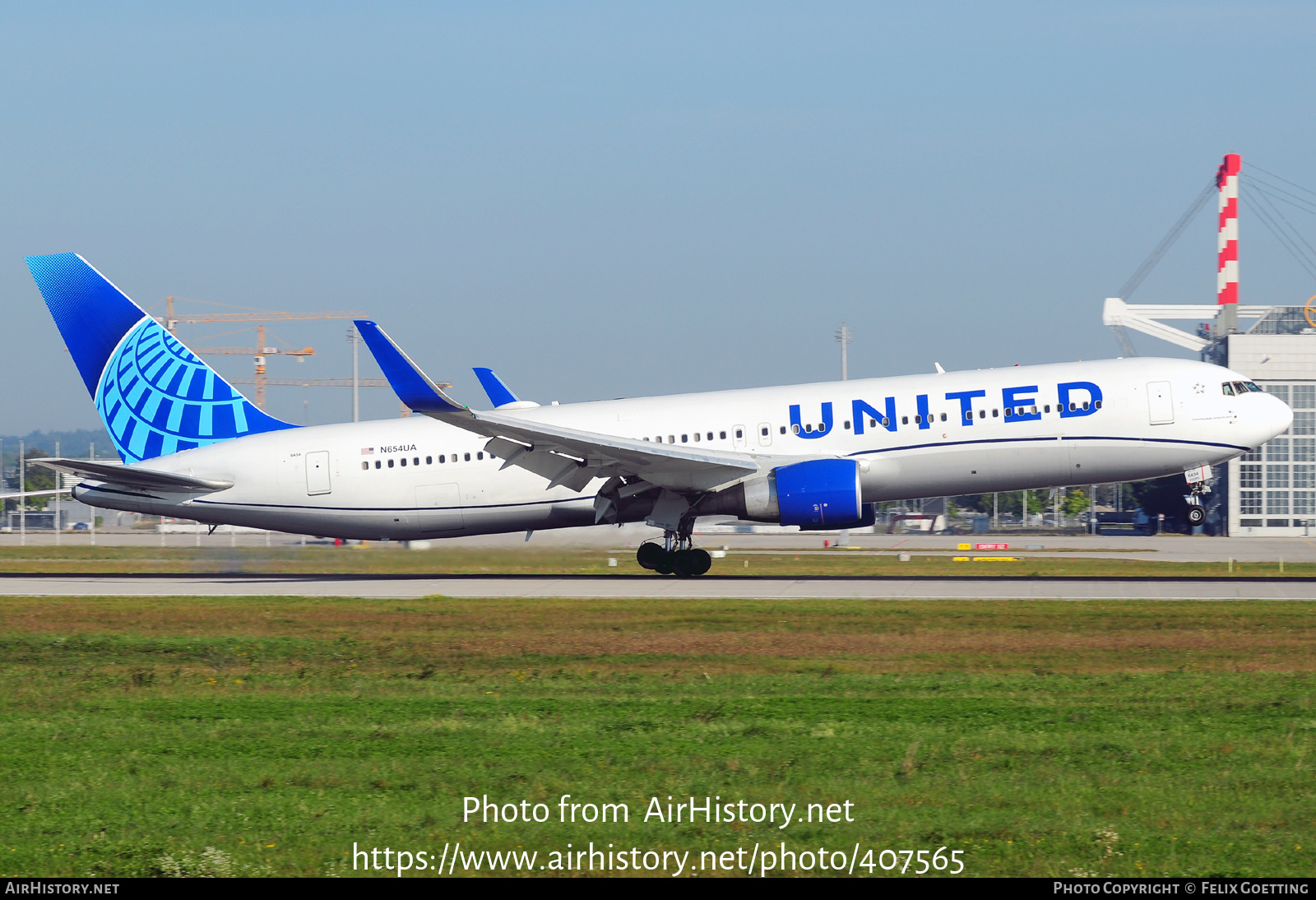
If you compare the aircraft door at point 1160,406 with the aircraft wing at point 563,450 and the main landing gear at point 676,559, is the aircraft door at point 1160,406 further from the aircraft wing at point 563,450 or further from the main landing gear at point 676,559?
the main landing gear at point 676,559

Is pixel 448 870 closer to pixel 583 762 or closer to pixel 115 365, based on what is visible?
pixel 583 762

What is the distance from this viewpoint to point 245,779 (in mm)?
8938

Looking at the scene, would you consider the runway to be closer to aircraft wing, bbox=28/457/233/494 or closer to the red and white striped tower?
aircraft wing, bbox=28/457/233/494

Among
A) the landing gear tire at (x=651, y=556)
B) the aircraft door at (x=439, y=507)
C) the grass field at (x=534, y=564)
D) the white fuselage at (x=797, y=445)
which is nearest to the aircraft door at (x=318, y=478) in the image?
the white fuselage at (x=797, y=445)

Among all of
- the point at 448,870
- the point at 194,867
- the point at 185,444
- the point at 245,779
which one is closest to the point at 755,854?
the point at 448,870

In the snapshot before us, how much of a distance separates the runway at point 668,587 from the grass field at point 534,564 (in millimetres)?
1029

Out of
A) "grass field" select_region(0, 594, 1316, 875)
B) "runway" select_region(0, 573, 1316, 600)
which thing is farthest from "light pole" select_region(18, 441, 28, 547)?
"grass field" select_region(0, 594, 1316, 875)

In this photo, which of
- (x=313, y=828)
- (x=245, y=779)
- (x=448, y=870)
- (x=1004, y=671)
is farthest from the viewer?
(x=1004, y=671)

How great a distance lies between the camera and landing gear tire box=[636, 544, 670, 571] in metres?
29.4

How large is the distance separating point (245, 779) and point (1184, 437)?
2382 centimetres

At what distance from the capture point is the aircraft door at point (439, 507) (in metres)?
29.3

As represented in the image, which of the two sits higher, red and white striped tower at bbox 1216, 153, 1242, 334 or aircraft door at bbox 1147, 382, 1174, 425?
red and white striped tower at bbox 1216, 153, 1242, 334

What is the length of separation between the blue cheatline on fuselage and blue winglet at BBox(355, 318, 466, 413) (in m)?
7.25

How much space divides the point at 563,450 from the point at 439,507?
13.4 feet
